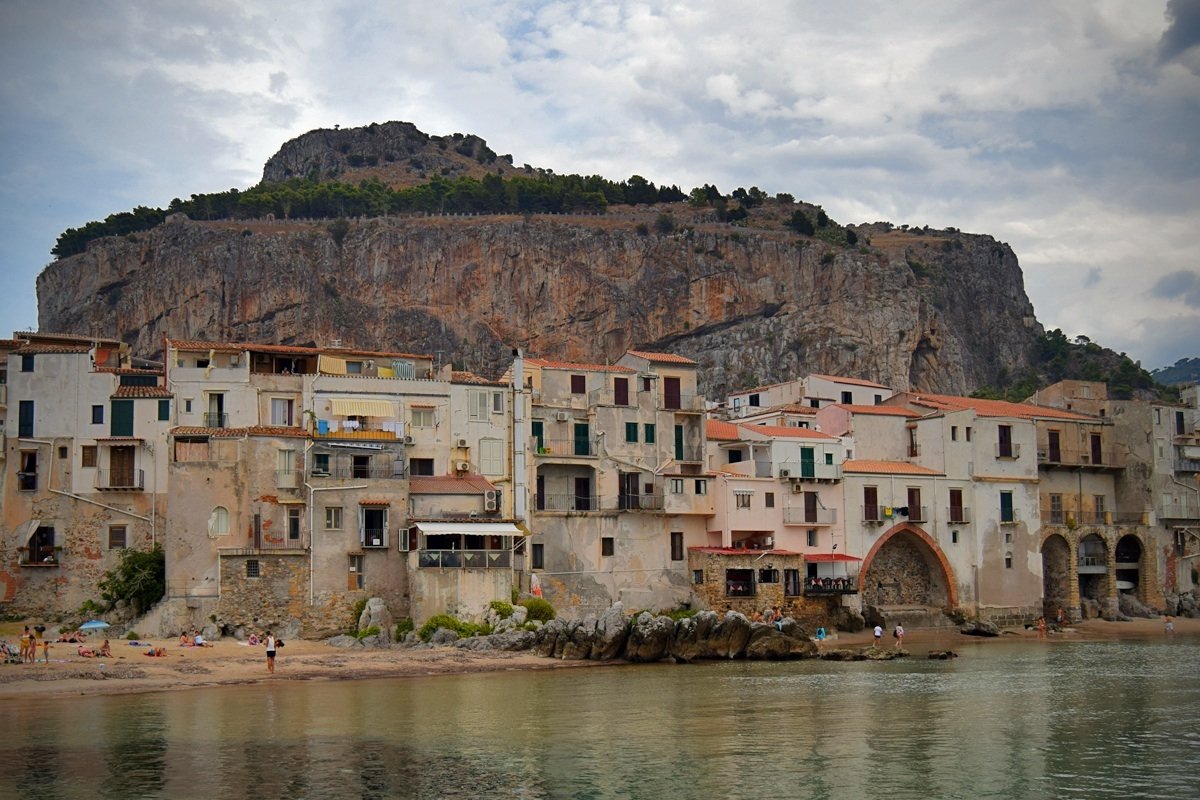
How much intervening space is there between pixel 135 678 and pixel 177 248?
98301mm

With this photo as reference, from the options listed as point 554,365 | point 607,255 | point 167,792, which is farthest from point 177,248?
point 167,792

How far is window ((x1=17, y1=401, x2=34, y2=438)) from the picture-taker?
58375mm

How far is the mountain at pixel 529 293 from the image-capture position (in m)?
134

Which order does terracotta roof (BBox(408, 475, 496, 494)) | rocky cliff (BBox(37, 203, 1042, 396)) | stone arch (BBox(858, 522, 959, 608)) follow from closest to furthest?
terracotta roof (BBox(408, 475, 496, 494))
stone arch (BBox(858, 522, 959, 608))
rocky cliff (BBox(37, 203, 1042, 396))

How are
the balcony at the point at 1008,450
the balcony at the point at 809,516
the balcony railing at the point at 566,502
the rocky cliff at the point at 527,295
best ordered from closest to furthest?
the balcony railing at the point at 566,502, the balcony at the point at 809,516, the balcony at the point at 1008,450, the rocky cliff at the point at 527,295

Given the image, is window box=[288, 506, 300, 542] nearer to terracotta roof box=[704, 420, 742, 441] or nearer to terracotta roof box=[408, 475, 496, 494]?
terracotta roof box=[408, 475, 496, 494]

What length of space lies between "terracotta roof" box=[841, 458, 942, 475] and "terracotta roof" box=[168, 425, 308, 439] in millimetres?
26974

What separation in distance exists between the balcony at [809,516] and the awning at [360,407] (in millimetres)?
19700

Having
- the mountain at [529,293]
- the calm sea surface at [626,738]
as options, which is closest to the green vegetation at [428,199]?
the mountain at [529,293]

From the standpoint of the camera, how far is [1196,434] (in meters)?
79.4

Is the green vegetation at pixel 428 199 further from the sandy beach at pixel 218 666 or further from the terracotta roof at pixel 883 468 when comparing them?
the sandy beach at pixel 218 666

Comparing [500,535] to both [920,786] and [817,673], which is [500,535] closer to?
[817,673]

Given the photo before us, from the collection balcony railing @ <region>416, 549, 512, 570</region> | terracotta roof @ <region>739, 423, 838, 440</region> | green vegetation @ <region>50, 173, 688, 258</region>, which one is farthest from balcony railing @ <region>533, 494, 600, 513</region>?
green vegetation @ <region>50, 173, 688, 258</region>

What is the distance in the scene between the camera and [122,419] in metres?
58.8
